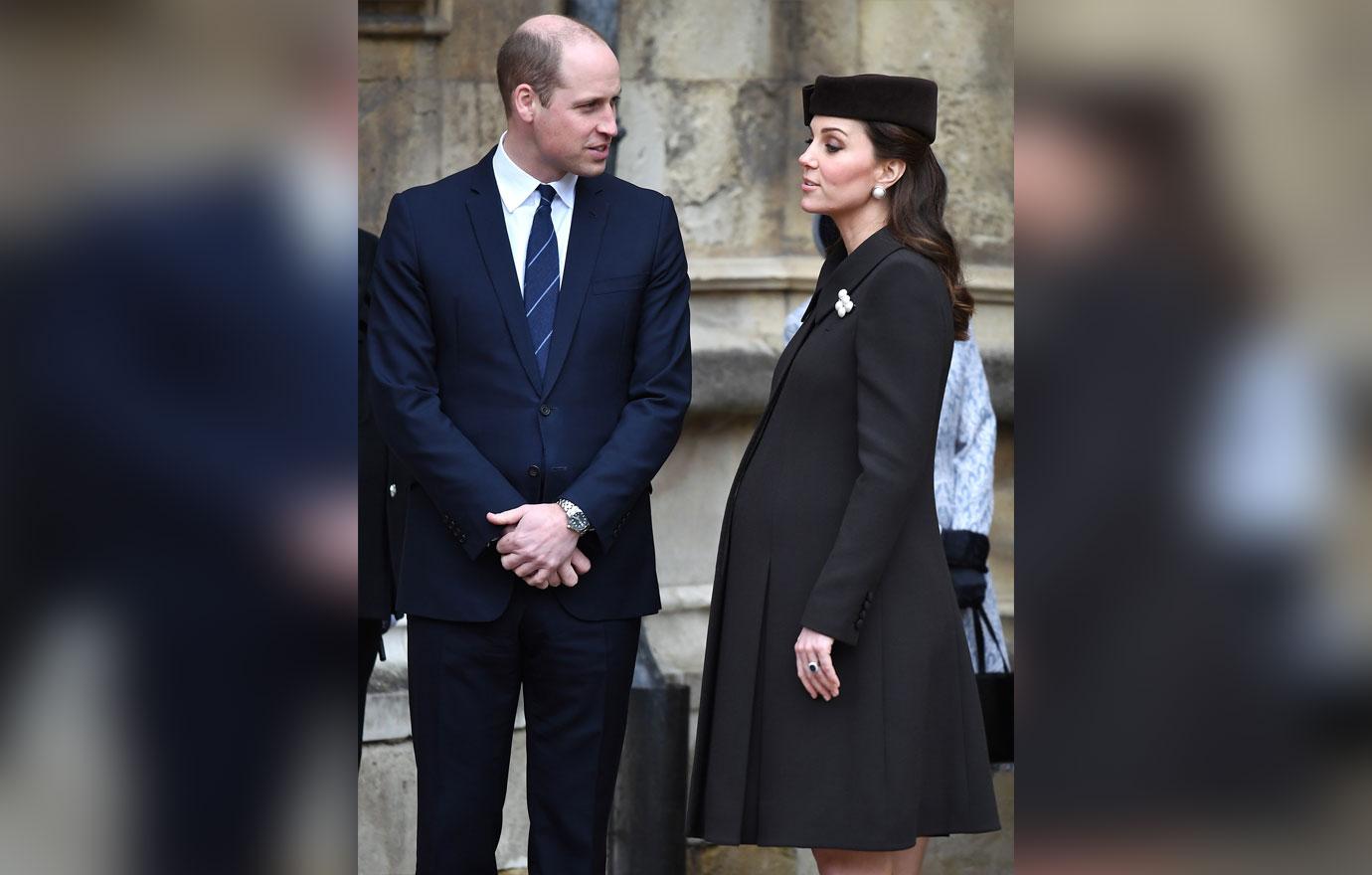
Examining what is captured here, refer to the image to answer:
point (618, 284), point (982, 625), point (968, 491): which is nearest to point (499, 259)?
point (618, 284)

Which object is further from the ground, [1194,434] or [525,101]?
[525,101]

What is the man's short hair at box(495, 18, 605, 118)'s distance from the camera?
3289mm

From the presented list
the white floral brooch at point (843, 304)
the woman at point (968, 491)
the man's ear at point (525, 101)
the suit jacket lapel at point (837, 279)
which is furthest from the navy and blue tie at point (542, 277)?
the woman at point (968, 491)

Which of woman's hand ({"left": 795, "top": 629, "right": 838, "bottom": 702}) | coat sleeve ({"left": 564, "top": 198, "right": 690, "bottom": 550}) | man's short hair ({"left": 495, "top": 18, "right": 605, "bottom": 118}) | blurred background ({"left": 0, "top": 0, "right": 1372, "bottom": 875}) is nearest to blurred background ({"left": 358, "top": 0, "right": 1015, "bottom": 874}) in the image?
coat sleeve ({"left": 564, "top": 198, "right": 690, "bottom": 550})

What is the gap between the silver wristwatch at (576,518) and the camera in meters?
3.16

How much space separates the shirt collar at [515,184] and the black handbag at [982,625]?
137 centimetres

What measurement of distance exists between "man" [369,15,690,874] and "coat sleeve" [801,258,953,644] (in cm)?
45

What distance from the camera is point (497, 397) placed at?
3.23m

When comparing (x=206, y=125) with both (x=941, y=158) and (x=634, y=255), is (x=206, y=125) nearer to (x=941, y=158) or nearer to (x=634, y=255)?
(x=634, y=255)

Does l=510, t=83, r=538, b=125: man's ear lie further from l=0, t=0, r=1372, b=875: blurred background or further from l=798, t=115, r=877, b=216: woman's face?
l=0, t=0, r=1372, b=875: blurred background

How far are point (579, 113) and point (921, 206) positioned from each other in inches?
25.4

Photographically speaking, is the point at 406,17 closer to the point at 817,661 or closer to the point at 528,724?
the point at 528,724

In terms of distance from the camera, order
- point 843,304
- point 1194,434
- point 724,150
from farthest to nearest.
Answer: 1. point 724,150
2. point 843,304
3. point 1194,434

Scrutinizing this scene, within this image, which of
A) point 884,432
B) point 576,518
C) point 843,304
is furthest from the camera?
point 576,518
